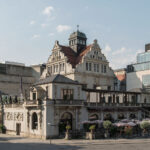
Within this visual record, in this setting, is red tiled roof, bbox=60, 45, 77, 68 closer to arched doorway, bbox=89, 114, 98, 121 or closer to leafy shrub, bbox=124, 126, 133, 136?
arched doorway, bbox=89, 114, 98, 121

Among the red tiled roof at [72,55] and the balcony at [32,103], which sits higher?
the red tiled roof at [72,55]

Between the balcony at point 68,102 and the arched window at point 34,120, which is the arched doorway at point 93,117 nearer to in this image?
the balcony at point 68,102

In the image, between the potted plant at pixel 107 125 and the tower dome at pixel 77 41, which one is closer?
the potted plant at pixel 107 125

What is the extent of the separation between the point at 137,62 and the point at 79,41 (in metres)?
20.4

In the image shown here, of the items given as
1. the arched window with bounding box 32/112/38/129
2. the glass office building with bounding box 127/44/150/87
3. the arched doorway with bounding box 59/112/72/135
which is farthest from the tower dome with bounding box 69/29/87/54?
the arched window with bounding box 32/112/38/129

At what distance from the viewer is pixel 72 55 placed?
7481cm

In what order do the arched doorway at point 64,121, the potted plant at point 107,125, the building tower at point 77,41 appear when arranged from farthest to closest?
the building tower at point 77,41 < the arched doorway at point 64,121 < the potted plant at point 107,125

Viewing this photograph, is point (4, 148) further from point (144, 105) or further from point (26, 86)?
point (26, 86)

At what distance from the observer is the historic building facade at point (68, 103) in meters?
45.0

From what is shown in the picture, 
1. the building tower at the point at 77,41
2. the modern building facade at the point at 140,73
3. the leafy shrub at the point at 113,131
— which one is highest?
the building tower at the point at 77,41

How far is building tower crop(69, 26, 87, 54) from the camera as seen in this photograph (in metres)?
77.9

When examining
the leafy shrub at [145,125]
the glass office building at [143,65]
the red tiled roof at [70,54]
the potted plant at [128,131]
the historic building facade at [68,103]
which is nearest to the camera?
the potted plant at [128,131]

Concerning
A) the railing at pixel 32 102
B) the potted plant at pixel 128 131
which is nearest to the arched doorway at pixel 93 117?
the potted plant at pixel 128 131

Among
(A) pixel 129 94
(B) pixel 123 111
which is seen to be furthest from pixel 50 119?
(A) pixel 129 94
